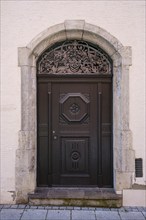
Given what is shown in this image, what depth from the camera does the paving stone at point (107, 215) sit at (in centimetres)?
504

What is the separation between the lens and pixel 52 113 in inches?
235

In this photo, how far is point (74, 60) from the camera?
5.91m

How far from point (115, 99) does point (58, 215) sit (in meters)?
2.40

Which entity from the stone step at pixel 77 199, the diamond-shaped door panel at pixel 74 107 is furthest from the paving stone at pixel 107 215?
the diamond-shaped door panel at pixel 74 107

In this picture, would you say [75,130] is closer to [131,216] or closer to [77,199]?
[77,199]

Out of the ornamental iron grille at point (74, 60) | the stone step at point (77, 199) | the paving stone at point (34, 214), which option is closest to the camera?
the paving stone at point (34, 214)

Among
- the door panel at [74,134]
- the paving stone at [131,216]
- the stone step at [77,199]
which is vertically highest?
the door panel at [74,134]

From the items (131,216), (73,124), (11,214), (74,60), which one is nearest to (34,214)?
(11,214)

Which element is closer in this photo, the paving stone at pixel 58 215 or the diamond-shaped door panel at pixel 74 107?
the paving stone at pixel 58 215

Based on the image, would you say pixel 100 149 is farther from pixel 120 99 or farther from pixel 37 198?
pixel 37 198

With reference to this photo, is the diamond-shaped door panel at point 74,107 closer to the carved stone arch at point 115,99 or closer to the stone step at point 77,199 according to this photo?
the carved stone arch at point 115,99

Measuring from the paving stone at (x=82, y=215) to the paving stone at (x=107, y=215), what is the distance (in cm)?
9

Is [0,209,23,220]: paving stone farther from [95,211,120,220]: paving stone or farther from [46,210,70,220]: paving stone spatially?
[95,211,120,220]: paving stone

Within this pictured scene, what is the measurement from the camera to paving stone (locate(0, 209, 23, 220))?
5.03 metres
